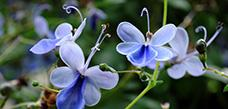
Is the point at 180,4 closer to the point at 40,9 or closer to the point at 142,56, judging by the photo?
the point at 40,9

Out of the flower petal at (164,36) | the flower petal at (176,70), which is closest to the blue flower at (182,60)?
the flower petal at (176,70)

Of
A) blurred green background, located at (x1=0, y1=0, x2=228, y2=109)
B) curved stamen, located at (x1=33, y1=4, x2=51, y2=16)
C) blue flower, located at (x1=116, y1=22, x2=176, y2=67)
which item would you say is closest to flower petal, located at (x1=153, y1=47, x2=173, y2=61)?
blue flower, located at (x1=116, y1=22, x2=176, y2=67)

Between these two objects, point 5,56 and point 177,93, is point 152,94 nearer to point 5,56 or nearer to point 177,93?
point 177,93

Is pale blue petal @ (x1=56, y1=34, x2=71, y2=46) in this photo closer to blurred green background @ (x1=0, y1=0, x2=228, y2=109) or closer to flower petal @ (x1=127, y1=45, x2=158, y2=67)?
flower petal @ (x1=127, y1=45, x2=158, y2=67)

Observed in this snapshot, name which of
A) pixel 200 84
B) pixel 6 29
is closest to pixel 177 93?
pixel 200 84

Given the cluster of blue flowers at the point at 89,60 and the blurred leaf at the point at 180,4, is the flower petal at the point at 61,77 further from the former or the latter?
the blurred leaf at the point at 180,4

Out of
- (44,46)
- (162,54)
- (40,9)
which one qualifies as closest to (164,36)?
(162,54)

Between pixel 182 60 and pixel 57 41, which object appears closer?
pixel 57 41
